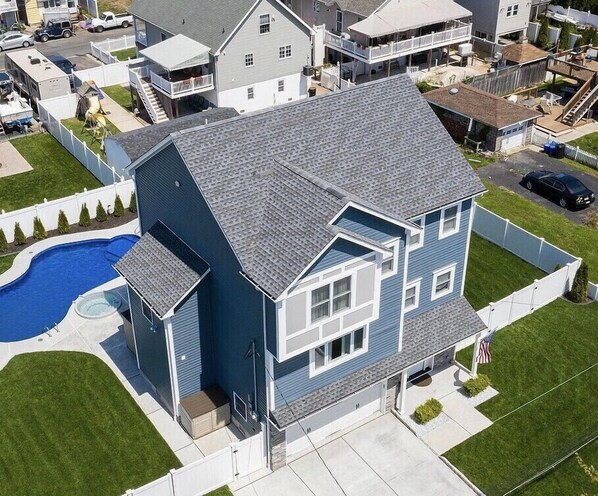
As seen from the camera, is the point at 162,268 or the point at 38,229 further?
the point at 38,229

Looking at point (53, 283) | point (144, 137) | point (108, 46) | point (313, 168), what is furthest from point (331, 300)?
point (108, 46)

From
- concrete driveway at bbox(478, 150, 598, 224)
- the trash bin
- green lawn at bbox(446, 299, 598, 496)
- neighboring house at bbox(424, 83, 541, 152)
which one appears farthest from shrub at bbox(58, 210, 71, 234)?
the trash bin

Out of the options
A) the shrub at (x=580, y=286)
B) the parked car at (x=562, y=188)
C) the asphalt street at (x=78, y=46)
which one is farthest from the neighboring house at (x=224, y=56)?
the shrub at (x=580, y=286)

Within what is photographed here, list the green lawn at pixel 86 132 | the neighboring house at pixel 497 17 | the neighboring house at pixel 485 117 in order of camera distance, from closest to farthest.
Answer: the neighboring house at pixel 485 117 → the green lawn at pixel 86 132 → the neighboring house at pixel 497 17

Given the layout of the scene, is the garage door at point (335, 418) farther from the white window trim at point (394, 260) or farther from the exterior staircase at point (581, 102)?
the exterior staircase at point (581, 102)

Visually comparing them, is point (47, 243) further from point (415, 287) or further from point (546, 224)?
point (546, 224)
